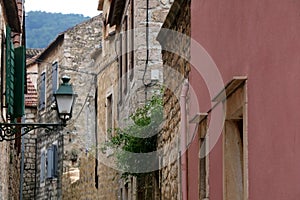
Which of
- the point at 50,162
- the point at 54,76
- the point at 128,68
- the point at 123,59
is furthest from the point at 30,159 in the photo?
the point at 128,68

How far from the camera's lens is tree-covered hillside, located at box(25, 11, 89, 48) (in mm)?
123312

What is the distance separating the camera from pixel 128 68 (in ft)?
57.8

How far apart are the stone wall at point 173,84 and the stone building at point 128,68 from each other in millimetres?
1924

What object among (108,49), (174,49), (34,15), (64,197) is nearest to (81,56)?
(64,197)

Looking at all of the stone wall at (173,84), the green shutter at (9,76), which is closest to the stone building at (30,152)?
the green shutter at (9,76)

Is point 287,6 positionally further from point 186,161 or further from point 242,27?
point 186,161

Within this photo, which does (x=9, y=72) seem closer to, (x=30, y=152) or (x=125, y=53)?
(x=125, y=53)

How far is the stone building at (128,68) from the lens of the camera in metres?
15.8

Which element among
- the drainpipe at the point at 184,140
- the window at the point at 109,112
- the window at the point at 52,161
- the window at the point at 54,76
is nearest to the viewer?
the drainpipe at the point at 184,140

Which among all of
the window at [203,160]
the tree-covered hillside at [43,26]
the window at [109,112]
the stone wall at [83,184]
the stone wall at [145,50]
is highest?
the tree-covered hillside at [43,26]

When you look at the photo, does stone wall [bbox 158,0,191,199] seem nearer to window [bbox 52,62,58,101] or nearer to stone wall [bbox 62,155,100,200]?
stone wall [bbox 62,155,100,200]

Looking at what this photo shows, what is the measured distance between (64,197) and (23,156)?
5428mm

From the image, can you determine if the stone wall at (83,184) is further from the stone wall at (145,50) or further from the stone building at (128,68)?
the stone wall at (145,50)

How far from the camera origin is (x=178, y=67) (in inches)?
394
